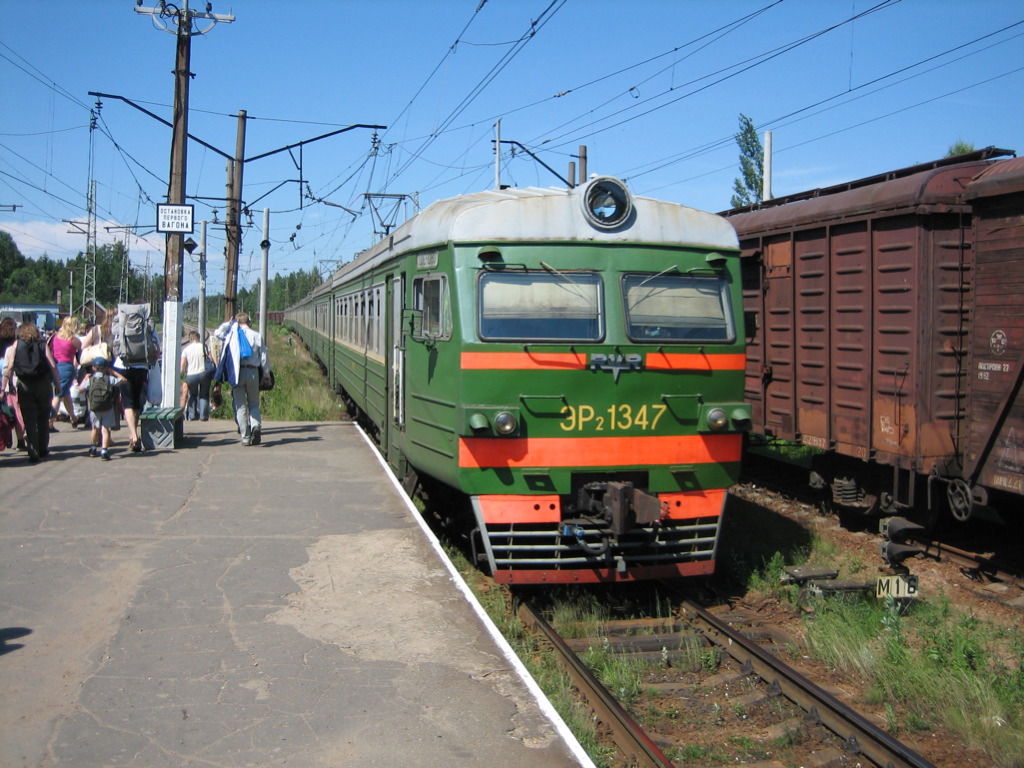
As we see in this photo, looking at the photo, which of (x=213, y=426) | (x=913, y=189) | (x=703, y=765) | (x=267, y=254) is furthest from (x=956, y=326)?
(x=267, y=254)

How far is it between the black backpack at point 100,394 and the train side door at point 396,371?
10.8ft

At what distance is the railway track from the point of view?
4.68m

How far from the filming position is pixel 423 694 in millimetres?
4559

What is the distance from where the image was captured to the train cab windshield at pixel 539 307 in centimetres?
669

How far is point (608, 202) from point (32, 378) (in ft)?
22.7

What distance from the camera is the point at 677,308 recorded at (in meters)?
7.11

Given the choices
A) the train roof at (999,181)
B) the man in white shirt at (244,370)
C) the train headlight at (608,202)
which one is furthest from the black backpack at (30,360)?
the train roof at (999,181)

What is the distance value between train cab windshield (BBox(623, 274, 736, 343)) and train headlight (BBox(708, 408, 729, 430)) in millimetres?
579

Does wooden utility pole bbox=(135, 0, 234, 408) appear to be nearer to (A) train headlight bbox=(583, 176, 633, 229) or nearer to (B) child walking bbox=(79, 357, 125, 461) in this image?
(B) child walking bbox=(79, 357, 125, 461)

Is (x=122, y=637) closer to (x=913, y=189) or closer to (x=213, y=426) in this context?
(x=913, y=189)

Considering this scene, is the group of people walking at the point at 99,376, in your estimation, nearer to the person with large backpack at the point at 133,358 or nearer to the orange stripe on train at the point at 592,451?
the person with large backpack at the point at 133,358

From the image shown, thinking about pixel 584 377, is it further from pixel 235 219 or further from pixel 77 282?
pixel 77 282

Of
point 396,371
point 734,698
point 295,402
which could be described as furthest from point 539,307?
point 295,402

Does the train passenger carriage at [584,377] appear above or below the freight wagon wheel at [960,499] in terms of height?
above
